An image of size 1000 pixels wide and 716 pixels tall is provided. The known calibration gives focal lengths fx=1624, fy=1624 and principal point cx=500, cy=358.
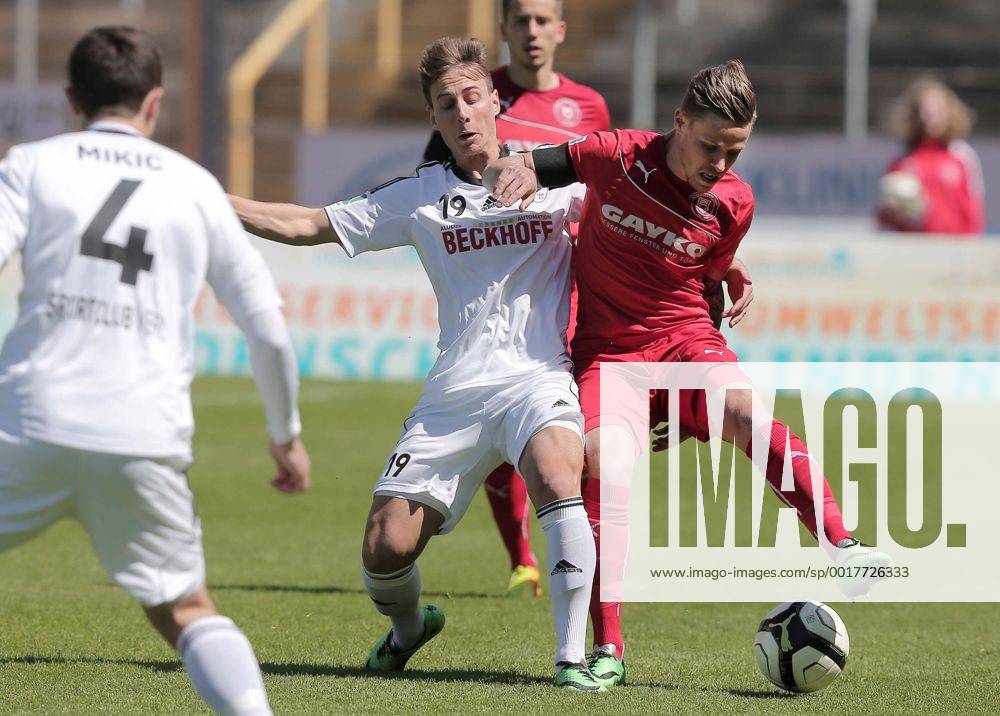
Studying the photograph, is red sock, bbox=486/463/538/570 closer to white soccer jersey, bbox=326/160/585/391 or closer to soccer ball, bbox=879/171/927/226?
white soccer jersey, bbox=326/160/585/391

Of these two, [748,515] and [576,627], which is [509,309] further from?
[748,515]

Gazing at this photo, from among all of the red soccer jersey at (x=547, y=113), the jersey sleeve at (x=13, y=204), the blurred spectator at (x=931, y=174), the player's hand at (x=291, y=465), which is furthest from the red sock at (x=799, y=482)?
the blurred spectator at (x=931, y=174)

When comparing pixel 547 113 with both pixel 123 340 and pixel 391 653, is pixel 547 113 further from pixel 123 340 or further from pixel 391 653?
pixel 123 340

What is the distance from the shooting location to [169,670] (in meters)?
5.62

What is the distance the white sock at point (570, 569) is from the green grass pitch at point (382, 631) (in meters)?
0.19

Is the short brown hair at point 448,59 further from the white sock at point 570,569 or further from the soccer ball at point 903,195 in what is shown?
the soccer ball at point 903,195

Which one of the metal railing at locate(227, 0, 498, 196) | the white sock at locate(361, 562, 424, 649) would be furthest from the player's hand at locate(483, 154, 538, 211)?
the metal railing at locate(227, 0, 498, 196)

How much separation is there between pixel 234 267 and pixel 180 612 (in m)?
0.88

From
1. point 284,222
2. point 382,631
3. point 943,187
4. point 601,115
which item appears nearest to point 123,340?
point 284,222

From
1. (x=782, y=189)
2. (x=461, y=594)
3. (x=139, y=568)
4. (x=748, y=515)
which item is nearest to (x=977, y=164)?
(x=782, y=189)

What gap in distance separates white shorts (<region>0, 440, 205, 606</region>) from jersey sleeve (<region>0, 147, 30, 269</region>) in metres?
0.49

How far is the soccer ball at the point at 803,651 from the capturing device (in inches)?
210

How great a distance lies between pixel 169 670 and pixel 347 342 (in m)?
9.63

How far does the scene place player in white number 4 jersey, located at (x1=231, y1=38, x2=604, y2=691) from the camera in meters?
5.44
